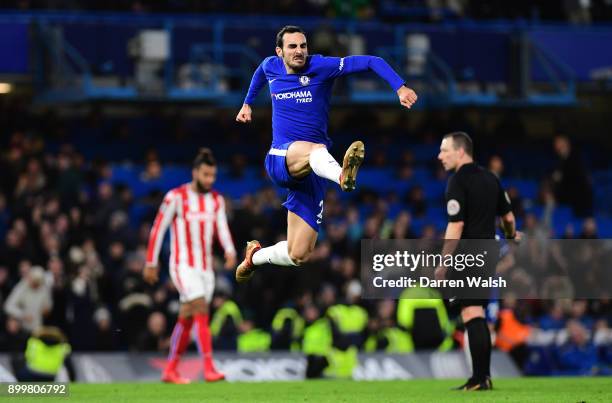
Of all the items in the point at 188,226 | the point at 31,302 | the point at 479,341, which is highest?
the point at 188,226

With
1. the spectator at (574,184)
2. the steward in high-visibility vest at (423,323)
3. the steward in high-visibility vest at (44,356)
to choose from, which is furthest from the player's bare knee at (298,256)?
the spectator at (574,184)

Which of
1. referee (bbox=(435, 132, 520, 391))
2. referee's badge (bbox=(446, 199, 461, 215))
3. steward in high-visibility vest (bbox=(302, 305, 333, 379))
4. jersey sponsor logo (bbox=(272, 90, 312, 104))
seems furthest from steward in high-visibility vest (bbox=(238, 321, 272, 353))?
jersey sponsor logo (bbox=(272, 90, 312, 104))

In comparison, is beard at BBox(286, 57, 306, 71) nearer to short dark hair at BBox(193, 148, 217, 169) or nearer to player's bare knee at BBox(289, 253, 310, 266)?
player's bare knee at BBox(289, 253, 310, 266)

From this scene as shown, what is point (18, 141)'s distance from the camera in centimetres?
2108

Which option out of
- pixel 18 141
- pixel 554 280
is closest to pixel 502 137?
pixel 554 280

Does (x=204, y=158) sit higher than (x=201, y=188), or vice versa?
(x=204, y=158)

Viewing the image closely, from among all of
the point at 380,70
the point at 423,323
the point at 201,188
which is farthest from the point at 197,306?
the point at 423,323

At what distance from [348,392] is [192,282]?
8.36 feet

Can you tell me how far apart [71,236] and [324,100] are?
8.53 meters

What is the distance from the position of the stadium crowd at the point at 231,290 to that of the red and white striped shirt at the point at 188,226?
104 inches

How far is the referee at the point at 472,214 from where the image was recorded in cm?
1173

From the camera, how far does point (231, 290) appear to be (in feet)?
63.0

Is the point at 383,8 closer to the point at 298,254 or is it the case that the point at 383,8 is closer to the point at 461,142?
the point at 461,142

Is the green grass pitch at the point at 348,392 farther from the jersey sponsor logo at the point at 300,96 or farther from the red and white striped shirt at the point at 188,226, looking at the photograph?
the jersey sponsor logo at the point at 300,96
